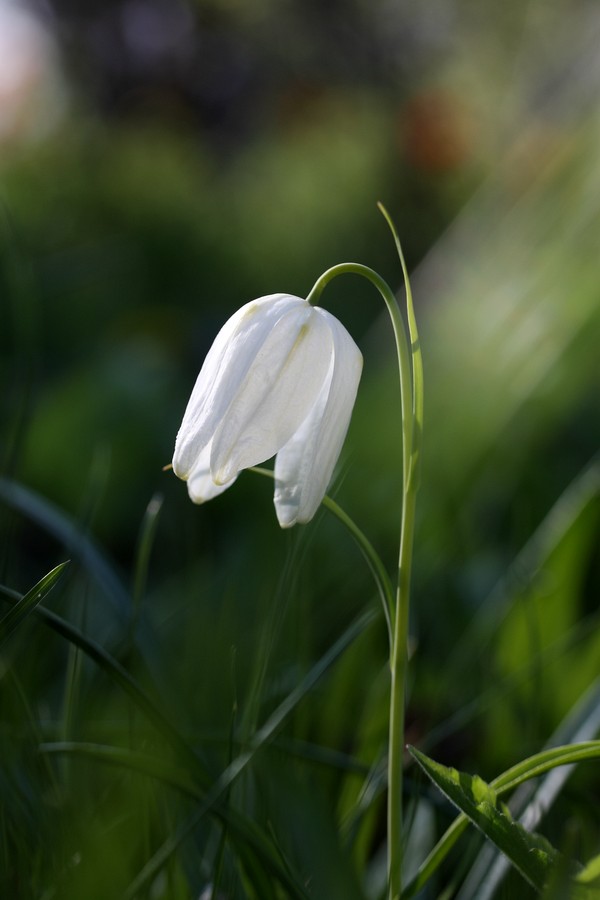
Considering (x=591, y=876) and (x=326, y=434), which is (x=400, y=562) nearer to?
(x=326, y=434)

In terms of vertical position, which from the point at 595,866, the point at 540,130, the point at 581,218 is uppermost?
the point at 540,130

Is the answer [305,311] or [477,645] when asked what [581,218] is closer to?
[477,645]

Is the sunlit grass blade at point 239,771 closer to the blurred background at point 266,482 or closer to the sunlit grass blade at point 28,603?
the blurred background at point 266,482

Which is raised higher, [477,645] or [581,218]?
[581,218]

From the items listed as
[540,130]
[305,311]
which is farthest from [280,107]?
[305,311]

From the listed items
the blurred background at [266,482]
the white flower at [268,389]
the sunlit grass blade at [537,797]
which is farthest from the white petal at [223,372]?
the sunlit grass blade at [537,797]

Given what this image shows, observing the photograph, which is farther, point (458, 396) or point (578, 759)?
point (458, 396)

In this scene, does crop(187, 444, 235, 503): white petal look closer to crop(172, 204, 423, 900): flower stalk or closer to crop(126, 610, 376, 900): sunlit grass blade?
crop(172, 204, 423, 900): flower stalk

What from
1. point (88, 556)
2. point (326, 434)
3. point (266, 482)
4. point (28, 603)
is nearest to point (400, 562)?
point (326, 434)
